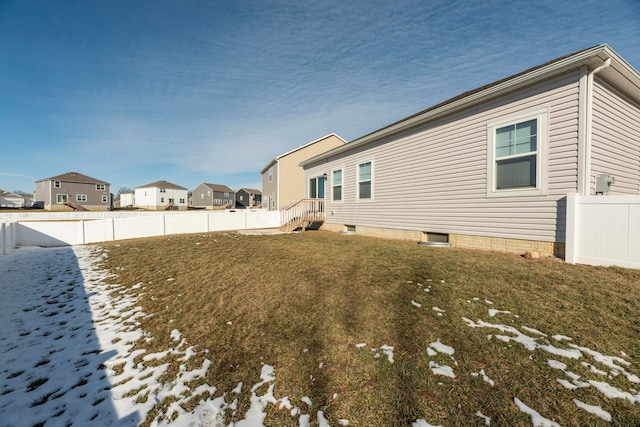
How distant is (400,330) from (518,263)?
3536mm

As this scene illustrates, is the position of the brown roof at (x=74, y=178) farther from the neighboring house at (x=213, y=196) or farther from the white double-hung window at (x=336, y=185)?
the white double-hung window at (x=336, y=185)

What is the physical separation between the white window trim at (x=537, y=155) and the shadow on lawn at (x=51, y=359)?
291 inches

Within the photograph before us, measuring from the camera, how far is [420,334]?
2973 millimetres

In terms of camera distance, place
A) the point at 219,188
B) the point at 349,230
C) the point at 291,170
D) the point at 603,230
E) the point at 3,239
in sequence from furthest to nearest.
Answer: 1. the point at 219,188
2. the point at 291,170
3. the point at 349,230
4. the point at 3,239
5. the point at 603,230

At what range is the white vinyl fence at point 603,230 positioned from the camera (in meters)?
4.39

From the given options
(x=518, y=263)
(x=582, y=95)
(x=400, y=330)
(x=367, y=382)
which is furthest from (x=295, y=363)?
(x=582, y=95)

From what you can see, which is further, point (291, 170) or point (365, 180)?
point (291, 170)

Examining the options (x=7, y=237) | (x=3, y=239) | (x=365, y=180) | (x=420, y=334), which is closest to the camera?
(x=420, y=334)

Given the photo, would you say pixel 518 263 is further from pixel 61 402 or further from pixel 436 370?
pixel 61 402

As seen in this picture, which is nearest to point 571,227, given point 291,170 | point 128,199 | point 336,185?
point 336,185

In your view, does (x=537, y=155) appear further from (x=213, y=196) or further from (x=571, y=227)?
(x=213, y=196)

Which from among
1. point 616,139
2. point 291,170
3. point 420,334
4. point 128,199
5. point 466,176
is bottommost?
point 420,334

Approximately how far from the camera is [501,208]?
6227 millimetres

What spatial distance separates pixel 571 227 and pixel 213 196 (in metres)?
56.2
